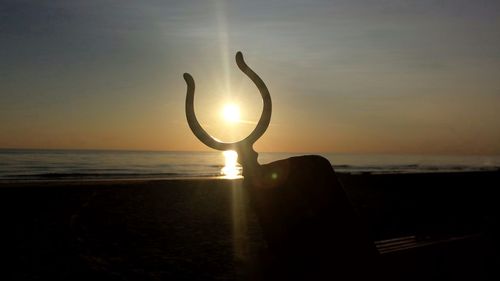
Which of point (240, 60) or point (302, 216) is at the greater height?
point (240, 60)

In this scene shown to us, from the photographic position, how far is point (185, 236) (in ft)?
39.5

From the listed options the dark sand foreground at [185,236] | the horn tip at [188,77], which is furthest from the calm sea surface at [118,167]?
the horn tip at [188,77]

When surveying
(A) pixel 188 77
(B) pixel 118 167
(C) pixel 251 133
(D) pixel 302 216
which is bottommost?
(B) pixel 118 167

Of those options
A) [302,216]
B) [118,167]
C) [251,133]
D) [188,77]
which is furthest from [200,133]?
[118,167]

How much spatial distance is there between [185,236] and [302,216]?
1070cm

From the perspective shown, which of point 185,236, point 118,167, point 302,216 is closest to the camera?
point 302,216

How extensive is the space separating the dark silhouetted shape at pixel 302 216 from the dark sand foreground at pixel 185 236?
0.11 metres

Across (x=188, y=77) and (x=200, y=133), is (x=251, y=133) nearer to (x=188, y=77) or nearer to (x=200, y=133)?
(x=200, y=133)

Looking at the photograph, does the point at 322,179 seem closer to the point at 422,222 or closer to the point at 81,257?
the point at 81,257

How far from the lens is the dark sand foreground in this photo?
3191 millimetres

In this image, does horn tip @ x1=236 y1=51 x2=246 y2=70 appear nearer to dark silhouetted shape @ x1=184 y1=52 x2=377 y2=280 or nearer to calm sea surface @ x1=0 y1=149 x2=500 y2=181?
dark silhouetted shape @ x1=184 y1=52 x2=377 y2=280

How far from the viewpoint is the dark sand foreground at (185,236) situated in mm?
3191

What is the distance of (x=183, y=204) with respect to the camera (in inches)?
746

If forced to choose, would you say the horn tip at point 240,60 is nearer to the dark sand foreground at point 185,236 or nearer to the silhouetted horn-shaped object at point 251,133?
the silhouetted horn-shaped object at point 251,133
